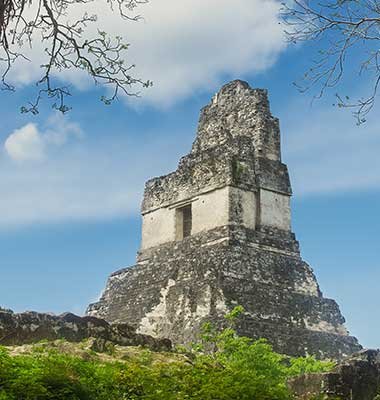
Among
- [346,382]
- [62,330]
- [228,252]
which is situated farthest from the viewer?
[228,252]

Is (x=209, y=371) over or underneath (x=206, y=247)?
underneath

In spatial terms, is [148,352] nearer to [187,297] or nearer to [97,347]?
[97,347]

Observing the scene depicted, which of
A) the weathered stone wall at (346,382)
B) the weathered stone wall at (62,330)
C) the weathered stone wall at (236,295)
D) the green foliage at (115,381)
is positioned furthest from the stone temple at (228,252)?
the green foliage at (115,381)

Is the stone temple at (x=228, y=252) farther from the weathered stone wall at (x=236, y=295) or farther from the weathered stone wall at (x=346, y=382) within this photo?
the weathered stone wall at (x=346, y=382)

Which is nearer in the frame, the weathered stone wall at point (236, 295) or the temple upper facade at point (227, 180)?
the weathered stone wall at point (236, 295)

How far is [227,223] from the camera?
50.1 feet

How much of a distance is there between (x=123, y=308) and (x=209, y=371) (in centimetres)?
1034

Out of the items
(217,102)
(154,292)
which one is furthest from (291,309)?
(217,102)

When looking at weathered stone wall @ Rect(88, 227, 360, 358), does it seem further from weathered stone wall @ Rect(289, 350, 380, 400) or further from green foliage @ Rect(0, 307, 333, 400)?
green foliage @ Rect(0, 307, 333, 400)

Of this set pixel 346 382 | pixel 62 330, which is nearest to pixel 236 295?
pixel 62 330

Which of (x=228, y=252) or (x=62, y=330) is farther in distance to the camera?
(x=228, y=252)

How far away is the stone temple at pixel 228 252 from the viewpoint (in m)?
14.2

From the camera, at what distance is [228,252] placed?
14.6 m

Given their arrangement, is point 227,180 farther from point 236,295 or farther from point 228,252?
point 236,295
